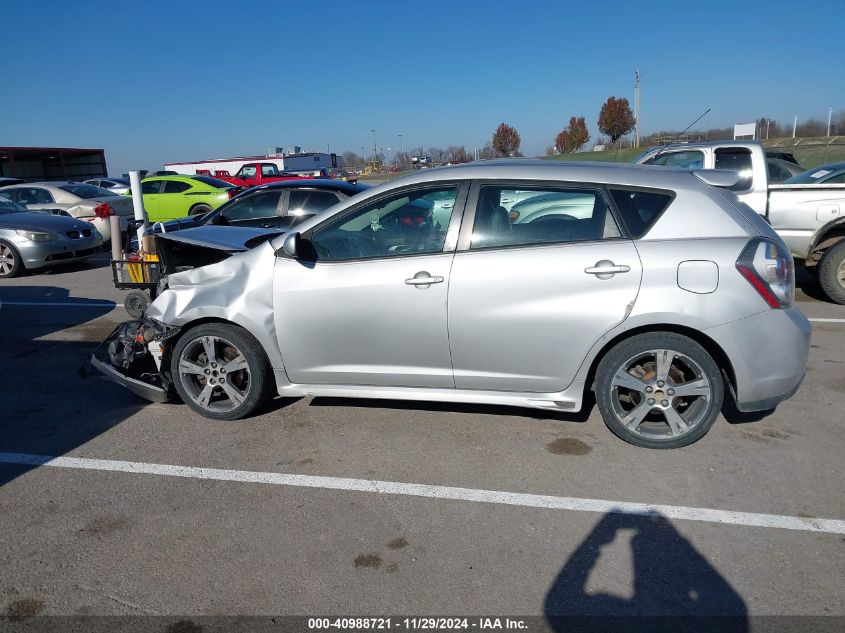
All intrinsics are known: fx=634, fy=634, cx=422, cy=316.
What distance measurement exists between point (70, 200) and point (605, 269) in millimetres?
13926

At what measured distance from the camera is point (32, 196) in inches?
567

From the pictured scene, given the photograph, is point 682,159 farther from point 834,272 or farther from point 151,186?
point 151,186

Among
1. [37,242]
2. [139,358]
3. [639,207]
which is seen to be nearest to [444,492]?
[639,207]

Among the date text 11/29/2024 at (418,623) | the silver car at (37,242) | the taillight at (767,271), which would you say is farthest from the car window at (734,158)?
the silver car at (37,242)

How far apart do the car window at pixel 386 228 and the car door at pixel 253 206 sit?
640 centimetres

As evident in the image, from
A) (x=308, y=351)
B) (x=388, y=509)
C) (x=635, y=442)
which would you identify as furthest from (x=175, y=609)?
(x=635, y=442)

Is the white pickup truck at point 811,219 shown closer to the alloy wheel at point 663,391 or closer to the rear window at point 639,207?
the rear window at point 639,207

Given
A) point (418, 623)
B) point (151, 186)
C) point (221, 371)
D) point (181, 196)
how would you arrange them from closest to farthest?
point (418, 623)
point (221, 371)
point (181, 196)
point (151, 186)

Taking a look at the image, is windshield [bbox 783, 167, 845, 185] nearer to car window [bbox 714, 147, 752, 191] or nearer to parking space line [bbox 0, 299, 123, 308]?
car window [bbox 714, 147, 752, 191]

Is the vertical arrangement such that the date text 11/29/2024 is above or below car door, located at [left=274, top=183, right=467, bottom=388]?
below

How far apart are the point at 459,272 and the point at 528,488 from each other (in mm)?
1331

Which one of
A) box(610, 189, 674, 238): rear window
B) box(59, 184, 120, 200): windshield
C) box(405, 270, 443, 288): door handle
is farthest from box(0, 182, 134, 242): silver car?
box(610, 189, 674, 238): rear window

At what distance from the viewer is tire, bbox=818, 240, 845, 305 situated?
757cm

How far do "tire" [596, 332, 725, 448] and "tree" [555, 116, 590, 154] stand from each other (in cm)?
5911
